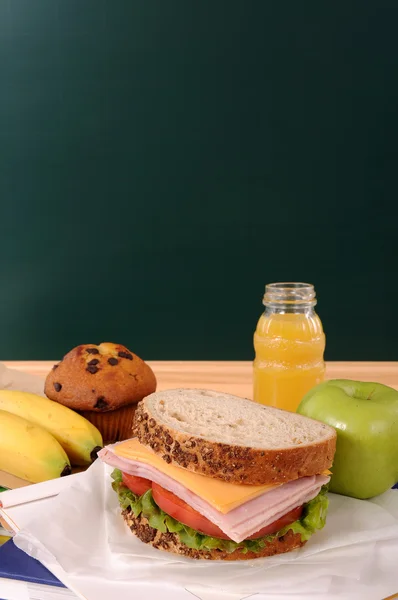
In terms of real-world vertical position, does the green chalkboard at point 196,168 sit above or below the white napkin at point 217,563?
above

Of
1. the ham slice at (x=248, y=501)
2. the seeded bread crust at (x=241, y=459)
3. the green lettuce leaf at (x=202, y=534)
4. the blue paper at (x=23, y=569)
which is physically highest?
the seeded bread crust at (x=241, y=459)

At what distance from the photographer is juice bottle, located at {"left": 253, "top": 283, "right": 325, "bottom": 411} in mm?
1469

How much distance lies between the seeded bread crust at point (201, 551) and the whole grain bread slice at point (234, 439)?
85 mm

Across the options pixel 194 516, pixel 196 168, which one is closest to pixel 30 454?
pixel 194 516

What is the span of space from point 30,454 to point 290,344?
611 mm

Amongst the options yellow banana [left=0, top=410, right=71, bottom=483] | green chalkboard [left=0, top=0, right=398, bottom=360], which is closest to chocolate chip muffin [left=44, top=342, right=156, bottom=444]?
yellow banana [left=0, top=410, right=71, bottom=483]

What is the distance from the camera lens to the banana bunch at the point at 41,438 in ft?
3.92

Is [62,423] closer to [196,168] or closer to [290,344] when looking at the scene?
[290,344]

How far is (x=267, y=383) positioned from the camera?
59.4 inches

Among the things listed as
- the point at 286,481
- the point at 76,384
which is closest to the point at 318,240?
the point at 76,384

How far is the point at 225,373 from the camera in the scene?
1.90 meters

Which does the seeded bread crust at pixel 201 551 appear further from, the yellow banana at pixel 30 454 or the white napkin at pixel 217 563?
the yellow banana at pixel 30 454

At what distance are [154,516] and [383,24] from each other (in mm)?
2626

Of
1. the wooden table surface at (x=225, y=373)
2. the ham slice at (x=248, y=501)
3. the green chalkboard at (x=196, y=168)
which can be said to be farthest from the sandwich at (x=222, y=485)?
the green chalkboard at (x=196, y=168)
